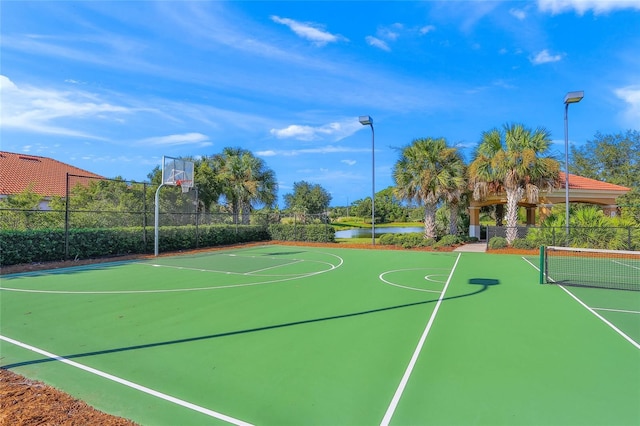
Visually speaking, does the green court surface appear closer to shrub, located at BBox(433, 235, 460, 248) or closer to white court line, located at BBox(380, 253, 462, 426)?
white court line, located at BBox(380, 253, 462, 426)

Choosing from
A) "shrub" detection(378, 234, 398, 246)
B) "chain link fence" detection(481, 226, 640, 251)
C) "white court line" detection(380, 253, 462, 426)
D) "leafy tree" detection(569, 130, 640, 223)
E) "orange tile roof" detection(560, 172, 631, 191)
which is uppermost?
"leafy tree" detection(569, 130, 640, 223)

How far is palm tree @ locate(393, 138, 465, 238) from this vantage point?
20922 mm

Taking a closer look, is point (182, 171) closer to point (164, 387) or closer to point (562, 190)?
point (164, 387)

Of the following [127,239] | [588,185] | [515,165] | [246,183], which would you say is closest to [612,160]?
[588,185]

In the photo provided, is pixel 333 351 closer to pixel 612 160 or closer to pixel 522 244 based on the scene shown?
pixel 522 244

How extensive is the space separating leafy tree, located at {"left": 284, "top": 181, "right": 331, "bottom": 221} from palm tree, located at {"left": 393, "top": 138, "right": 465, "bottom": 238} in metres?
34.0

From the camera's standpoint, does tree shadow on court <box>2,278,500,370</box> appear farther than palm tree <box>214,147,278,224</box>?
No

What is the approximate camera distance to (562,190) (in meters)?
23.7

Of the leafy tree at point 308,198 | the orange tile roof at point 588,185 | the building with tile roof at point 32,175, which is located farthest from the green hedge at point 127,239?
the leafy tree at point 308,198

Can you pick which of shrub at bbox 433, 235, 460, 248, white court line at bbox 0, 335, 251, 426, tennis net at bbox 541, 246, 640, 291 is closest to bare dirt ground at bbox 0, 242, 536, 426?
white court line at bbox 0, 335, 251, 426

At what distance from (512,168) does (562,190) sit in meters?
7.28

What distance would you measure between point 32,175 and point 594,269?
3205 centimetres

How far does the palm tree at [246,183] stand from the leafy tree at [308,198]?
27.4 metres

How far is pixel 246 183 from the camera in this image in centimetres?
2658
